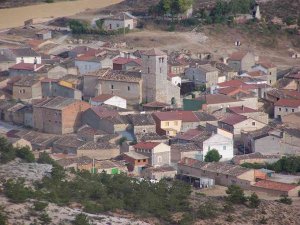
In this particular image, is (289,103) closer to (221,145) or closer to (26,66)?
(221,145)

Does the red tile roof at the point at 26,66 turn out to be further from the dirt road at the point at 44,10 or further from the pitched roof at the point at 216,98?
the dirt road at the point at 44,10

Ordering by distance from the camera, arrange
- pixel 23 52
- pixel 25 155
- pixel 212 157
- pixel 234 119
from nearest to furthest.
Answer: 1. pixel 25 155
2. pixel 212 157
3. pixel 234 119
4. pixel 23 52

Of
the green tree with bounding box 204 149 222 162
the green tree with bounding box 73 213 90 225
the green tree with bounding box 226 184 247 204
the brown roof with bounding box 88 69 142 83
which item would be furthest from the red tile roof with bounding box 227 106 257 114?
the green tree with bounding box 73 213 90 225

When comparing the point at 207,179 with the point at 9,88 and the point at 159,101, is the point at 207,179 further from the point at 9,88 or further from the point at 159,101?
the point at 9,88

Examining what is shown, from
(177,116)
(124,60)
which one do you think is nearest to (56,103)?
(177,116)

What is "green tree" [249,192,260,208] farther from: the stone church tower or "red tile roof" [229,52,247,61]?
"red tile roof" [229,52,247,61]

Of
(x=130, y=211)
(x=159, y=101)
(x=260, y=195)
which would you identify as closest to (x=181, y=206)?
(x=130, y=211)
